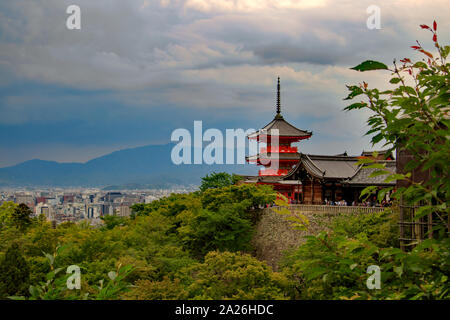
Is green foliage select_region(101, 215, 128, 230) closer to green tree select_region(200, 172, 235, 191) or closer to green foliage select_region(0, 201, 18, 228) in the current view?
green foliage select_region(0, 201, 18, 228)

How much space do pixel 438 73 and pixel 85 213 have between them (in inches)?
2366

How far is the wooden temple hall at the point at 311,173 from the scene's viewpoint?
26.9 meters

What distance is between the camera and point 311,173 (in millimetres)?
28828

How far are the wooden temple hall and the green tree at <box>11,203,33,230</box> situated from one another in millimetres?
20048

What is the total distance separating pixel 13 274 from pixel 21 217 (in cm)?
1848

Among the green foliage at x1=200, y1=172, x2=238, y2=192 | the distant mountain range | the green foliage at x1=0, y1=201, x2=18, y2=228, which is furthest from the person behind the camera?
the distant mountain range

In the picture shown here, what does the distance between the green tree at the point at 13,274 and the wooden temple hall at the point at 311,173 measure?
18061 millimetres

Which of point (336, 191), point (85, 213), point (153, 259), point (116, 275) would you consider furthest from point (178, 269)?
point (85, 213)

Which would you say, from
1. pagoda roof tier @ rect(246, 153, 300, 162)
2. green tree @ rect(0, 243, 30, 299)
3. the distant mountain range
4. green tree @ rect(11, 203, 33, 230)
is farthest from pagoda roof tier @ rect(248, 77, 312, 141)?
the distant mountain range

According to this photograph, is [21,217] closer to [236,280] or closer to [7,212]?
[7,212]

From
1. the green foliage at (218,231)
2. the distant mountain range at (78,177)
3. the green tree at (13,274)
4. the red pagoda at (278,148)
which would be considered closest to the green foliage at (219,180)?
the red pagoda at (278,148)

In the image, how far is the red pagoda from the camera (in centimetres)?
3819

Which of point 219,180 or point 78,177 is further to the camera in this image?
point 78,177

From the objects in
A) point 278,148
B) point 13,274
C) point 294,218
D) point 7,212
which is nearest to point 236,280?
point 13,274
